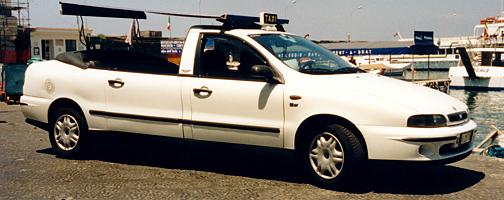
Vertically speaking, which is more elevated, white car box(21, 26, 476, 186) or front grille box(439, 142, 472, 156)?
white car box(21, 26, 476, 186)

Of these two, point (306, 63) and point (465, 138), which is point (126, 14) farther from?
point (465, 138)

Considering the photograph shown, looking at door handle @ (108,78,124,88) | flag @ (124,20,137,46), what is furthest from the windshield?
flag @ (124,20,137,46)

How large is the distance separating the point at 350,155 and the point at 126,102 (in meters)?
2.71

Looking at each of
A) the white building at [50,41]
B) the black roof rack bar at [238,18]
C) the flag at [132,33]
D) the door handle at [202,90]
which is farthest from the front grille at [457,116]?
the white building at [50,41]

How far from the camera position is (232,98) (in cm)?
532

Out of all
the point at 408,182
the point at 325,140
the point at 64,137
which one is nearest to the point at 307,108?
the point at 325,140

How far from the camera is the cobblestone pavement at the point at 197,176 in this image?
190 inches

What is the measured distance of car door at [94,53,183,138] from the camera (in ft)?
18.6

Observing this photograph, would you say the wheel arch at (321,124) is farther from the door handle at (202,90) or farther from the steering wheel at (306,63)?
the door handle at (202,90)

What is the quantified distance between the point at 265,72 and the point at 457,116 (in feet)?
6.17

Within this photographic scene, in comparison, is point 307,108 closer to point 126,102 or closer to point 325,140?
point 325,140

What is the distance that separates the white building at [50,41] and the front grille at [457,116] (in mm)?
47763

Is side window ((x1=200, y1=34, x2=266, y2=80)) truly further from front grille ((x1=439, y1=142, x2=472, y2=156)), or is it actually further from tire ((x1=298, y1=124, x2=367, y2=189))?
front grille ((x1=439, y1=142, x2=472, y2=156))

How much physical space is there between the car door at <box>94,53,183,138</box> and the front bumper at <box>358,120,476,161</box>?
213cm
